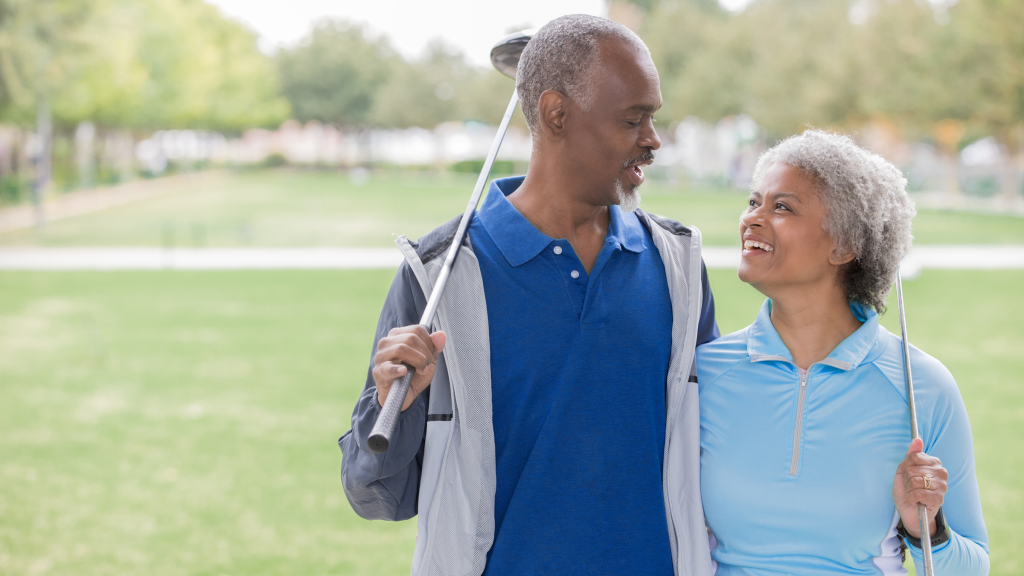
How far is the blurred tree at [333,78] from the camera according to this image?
235ft

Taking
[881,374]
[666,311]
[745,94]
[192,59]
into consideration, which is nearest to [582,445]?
[666,311]

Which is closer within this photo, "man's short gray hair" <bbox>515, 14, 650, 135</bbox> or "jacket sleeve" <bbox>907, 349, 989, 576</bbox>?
"jacket sleeve" <bbox>907, 349, 989, 576</bbox>

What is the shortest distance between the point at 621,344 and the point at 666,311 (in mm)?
166

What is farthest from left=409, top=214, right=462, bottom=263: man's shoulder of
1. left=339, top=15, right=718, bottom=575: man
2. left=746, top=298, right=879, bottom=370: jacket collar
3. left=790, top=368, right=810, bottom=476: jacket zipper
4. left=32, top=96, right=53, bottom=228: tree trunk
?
left=32, top=96, right=53, bottom=228: tree trunk

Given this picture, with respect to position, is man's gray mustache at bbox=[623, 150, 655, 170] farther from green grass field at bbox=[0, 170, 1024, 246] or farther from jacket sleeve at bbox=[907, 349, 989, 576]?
green grass field at bbox=[0, 170, 1024, 246]

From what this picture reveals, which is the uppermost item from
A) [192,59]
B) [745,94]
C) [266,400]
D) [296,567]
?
[192,59]

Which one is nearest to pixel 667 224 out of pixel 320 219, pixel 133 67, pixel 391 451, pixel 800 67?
pixel 391 451

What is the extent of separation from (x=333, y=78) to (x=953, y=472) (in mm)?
73092

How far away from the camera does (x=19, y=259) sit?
16.9m

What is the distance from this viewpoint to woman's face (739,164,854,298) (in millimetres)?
2205

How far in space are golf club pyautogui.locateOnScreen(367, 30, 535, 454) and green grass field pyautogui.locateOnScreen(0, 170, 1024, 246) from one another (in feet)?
56.3

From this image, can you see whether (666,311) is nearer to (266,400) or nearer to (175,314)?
(266,400)

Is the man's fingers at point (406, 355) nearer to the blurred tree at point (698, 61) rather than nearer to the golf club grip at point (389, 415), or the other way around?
the golf club grip at point (389, 415)

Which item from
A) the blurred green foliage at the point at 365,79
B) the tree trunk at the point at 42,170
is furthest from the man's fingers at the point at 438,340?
the blurred green foliage at the point at 365,79
